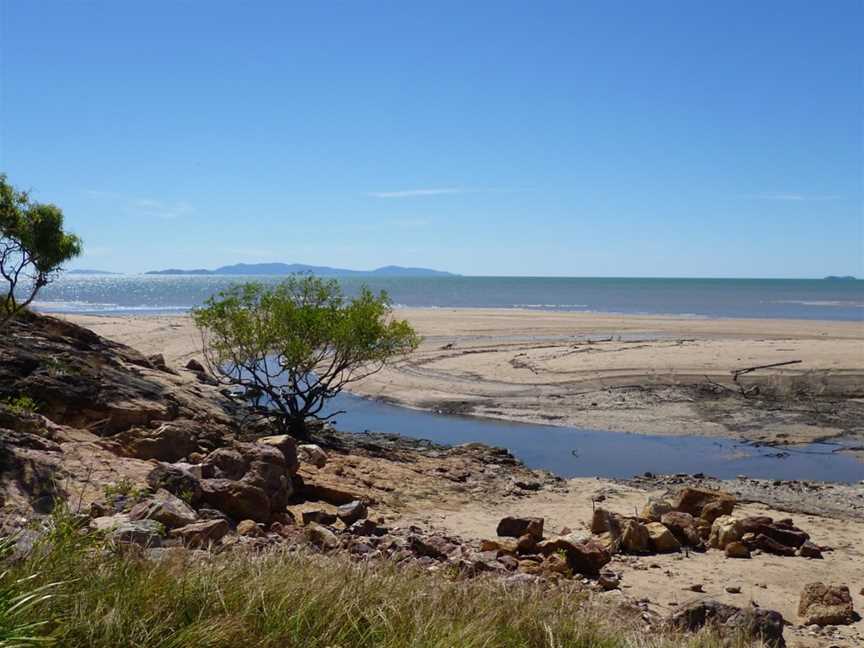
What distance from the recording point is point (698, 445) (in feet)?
61.8

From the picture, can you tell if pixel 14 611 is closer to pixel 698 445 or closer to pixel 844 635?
pixel 844 635

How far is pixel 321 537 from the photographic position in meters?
8.82

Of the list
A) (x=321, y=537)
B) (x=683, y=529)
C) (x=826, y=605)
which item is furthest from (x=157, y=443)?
(x=826, y=605)

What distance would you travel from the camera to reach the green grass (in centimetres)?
416

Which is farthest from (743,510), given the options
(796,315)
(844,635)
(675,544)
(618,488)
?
(796,315)

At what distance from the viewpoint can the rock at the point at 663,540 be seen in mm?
10052

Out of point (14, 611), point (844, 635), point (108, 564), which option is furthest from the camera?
point (844, 635)

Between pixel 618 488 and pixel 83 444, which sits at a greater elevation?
pixel 83 444

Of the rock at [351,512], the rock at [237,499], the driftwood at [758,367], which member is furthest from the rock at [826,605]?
the driftwood at [758,367]

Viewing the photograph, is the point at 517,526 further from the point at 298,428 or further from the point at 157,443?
the point at 298,428

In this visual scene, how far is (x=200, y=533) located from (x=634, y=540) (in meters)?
5.45

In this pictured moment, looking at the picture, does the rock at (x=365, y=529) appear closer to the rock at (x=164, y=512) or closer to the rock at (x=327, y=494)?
the rock at (x=327, y=494)

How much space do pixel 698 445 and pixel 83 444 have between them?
13.6m

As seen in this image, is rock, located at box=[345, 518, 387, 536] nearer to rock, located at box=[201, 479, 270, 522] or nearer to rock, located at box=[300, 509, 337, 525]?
rock, located at box=[300, 509, 337, 525]
